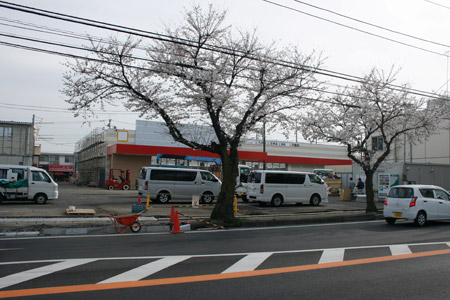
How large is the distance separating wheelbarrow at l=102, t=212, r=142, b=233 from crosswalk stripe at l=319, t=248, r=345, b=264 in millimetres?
5767

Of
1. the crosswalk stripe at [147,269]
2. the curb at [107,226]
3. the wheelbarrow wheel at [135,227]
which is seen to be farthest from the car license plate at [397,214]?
the crosswalk stripe at [147,269]

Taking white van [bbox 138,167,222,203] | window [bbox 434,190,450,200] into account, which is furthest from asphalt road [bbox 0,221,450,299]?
white van [bbox 138,167,222,203]

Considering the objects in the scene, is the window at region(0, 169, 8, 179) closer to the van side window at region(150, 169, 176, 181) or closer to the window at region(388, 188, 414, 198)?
the van side window at region(150, 169, 176, 181)

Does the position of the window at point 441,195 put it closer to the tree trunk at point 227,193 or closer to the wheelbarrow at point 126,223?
the tree trunk at point 227,193

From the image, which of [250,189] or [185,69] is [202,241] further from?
[250,189]

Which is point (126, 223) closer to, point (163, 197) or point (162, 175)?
point (163, 197)

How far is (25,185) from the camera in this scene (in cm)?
1872

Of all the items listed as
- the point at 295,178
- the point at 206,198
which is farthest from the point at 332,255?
the point at 206,198

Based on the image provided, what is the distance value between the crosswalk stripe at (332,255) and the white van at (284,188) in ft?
40.1

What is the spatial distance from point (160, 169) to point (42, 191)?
6192 mm

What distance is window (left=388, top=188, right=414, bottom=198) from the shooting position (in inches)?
549

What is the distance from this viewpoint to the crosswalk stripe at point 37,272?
5.73 metres

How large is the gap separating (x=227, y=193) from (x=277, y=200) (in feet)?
25.5

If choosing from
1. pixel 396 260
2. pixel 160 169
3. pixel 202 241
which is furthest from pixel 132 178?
pixel 396 260
